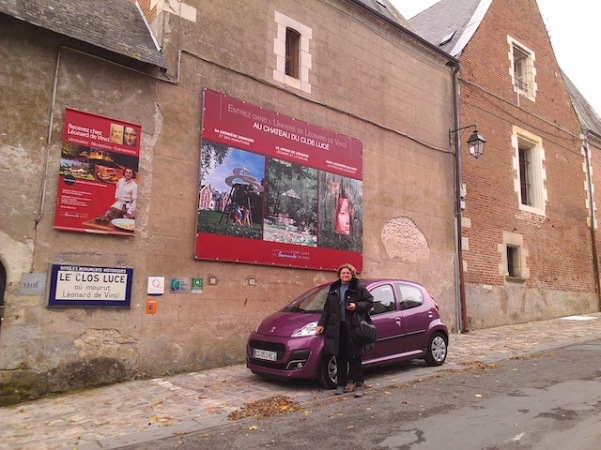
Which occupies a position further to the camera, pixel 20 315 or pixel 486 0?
pixel 486 0

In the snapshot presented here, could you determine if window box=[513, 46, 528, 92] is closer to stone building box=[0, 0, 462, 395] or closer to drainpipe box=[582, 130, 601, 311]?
drainpipe box=[582, 130, 601, 311]

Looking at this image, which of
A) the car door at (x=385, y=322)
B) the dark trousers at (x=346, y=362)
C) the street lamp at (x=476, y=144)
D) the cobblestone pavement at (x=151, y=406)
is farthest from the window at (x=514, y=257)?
the dark trousers at (x=346, y=362)

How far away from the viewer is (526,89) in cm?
1627

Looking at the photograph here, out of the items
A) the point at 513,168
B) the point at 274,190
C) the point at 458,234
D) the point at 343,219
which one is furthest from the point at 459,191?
the point at 274,190

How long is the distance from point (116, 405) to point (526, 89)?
1563cm

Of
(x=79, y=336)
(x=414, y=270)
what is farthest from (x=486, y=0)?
(x=79, y=336)

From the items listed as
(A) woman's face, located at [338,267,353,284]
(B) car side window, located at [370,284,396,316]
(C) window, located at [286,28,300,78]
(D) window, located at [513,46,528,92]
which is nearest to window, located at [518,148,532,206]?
(D) window, located at [513,46,528,92]

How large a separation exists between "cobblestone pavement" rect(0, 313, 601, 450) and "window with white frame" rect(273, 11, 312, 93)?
18.9 ft

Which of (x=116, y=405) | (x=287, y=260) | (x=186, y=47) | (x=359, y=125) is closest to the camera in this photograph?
(x=116, y=405)

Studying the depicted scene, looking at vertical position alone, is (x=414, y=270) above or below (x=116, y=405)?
above

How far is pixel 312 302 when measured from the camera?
7.28 m

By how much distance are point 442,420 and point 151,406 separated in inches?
135

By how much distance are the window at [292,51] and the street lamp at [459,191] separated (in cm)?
491

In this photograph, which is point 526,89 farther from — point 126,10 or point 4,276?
point 4,276
